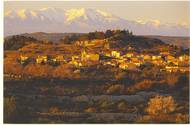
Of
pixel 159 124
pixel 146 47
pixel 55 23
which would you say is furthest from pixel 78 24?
pixel 159 124

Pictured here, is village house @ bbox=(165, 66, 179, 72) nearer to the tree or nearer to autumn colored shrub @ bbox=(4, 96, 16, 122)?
the tree

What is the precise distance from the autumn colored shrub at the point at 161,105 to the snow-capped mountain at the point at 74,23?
0.64 metres

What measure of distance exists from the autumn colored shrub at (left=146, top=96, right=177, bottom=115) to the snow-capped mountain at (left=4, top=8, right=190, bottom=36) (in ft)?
2.11

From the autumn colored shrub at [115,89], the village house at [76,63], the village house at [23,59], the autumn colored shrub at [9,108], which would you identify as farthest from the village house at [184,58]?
the autumn colored shrub at [9,108]

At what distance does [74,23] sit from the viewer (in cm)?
695

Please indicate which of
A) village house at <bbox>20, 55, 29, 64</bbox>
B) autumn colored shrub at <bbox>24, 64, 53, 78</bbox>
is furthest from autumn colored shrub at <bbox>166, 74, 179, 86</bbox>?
village house at <bbox>20, 55, 29, 64</bbox>

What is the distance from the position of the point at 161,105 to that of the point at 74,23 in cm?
117

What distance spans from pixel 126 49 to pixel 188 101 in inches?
31.1

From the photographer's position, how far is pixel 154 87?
273 inches

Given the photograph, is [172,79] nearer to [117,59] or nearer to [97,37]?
[117,59]

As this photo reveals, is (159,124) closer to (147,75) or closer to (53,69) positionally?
(147,75)

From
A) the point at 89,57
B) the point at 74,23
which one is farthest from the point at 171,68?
the point at 74,23

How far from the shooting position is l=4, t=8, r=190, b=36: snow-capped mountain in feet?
22.6

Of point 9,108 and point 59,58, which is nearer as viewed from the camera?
point 9,108
